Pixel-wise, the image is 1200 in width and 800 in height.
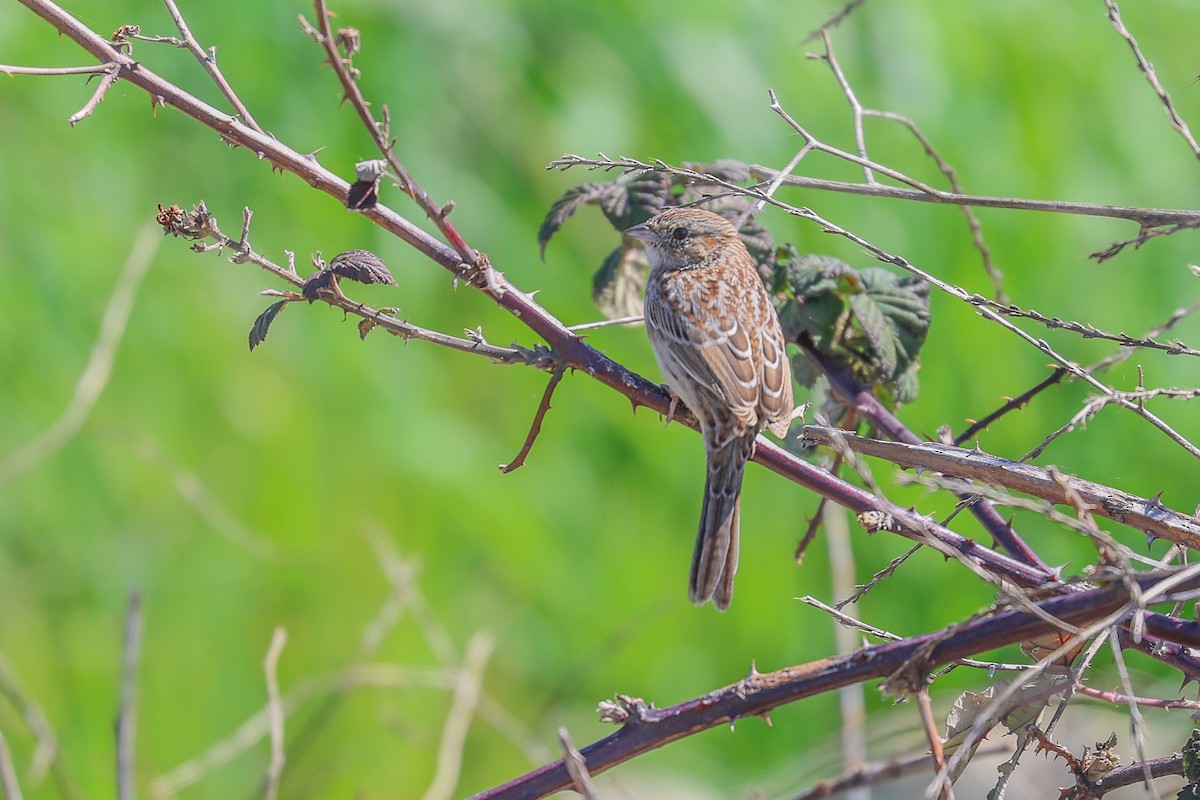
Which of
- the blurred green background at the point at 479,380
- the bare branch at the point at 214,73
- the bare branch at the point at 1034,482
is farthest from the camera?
the blurred green background at the point at 479,380

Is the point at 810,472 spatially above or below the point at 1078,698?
above

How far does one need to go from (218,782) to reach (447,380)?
174cm

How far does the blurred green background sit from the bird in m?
0.74

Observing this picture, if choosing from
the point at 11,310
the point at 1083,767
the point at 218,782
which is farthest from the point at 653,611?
the point at 1083,767

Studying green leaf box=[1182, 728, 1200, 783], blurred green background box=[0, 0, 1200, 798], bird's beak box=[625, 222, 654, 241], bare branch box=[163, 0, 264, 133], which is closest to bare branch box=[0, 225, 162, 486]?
blurred green background box=[0, 0, 1200, 798]

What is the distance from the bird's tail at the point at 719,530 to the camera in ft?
8.52

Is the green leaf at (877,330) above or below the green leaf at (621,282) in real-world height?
above

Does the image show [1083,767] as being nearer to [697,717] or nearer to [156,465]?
[697,717]

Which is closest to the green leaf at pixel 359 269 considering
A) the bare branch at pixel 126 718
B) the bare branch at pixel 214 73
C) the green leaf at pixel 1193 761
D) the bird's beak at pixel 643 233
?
→ the bare branch at pixel 214 73

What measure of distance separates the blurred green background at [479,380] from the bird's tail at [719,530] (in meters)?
1.45

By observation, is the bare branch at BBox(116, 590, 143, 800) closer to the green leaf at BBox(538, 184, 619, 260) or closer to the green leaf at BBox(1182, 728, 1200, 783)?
the green leaf at BBox(538, 184, 619, 260)

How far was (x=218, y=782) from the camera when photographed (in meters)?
4.35

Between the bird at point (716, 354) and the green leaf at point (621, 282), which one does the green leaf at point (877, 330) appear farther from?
the green leaf at point (621, 282)

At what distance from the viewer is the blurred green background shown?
14.0 feet
